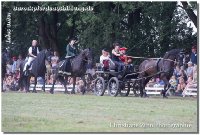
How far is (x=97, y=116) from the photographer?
1842 centimetres

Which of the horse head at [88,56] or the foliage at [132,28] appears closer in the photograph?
the horse head at [88,56]

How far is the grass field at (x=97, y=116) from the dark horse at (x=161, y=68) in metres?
3.35

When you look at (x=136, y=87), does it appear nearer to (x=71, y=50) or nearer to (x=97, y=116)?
(x=71, y=50)

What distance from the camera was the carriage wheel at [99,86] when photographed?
88.7 ft

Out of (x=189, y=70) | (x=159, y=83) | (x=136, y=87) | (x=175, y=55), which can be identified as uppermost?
(x=175, y=55)

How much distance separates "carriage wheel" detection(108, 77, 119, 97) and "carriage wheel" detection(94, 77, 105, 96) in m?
0.25

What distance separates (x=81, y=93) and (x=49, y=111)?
9473 mm

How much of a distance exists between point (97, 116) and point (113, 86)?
8656mm

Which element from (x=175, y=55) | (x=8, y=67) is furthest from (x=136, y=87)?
(x=8, y=67)

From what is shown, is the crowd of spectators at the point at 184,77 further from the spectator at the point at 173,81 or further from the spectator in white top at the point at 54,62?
the spectator in white top at the point at 54,62

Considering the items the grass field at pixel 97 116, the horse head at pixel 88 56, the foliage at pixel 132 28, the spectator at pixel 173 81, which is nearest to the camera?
the grass field at pixel 97 116

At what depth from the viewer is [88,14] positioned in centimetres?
2805

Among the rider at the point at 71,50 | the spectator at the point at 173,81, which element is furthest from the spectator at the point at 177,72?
the rider at the point at 71,50

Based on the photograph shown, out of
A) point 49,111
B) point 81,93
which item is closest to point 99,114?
point 49,111
